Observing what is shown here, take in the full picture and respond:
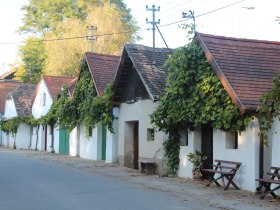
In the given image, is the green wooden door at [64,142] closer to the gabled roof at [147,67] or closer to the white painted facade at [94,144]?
the white painted facade at [94,144]

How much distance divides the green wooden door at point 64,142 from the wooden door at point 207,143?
18106 mm

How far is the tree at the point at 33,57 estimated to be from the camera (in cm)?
5731

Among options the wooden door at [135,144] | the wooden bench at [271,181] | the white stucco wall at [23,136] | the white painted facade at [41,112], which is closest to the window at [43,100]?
the white painted facade at [41,112]

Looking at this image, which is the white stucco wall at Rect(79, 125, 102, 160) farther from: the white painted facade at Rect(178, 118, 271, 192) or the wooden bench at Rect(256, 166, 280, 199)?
the wooden bench at Rect(256, 166, 280, 199)

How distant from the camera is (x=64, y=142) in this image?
34.6 meters

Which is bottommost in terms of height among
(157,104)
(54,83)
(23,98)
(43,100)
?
(157,104)

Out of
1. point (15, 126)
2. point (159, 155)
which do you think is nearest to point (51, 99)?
point (15, 126)

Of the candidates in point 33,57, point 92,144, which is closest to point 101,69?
point 92,144

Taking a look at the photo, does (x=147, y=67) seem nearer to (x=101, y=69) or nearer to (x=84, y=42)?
(x=101, y=69)

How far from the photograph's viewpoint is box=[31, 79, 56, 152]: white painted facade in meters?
39.4

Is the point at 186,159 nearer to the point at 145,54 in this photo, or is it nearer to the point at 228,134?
the point at 228,134

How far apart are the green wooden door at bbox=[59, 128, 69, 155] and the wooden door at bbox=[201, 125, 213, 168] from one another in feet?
59.4

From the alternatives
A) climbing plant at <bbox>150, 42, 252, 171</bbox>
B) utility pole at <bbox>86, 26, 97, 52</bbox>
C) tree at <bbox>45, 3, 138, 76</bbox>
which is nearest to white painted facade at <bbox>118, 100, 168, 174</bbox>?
climbing plant at <bbox>150, 42, 252, 171</bbox>

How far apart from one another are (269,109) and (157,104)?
8.09 metres
